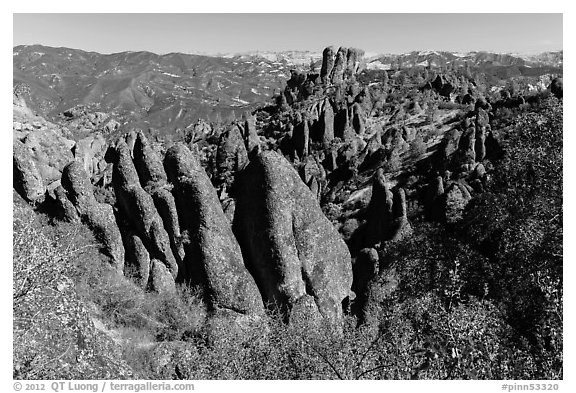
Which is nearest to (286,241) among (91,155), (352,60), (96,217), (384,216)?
(96,217)

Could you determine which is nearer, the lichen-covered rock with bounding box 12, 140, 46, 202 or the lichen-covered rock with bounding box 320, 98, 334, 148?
the lichen-covered rock with bounding box 12, 140, 46, 202

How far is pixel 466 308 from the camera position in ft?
56.6

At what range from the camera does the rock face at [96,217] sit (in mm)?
35344

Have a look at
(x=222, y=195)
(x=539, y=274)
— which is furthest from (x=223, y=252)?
(x=222, y=195)

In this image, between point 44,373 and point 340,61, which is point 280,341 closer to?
point 44,373

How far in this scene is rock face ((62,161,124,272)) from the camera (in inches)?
1391

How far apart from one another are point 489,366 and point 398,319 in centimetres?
473

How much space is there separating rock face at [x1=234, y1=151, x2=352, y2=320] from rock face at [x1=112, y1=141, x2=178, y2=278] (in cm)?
672

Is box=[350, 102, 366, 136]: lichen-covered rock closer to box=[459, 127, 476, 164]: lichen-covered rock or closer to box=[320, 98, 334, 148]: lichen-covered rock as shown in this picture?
box=[320, 98, 334, 148]: lichen-covered rock

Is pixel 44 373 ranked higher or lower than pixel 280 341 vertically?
higher

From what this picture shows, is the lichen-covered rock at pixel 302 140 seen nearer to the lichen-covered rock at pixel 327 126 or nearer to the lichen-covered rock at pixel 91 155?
the lichen-covered rock at pixel 327 126

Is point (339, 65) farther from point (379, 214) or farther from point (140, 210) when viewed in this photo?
point (140, 210)

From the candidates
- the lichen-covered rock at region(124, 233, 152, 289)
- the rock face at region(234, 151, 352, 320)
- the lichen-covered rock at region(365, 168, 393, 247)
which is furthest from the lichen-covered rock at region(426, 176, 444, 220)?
the lichen-covered rock at region(124, 233, 152, 289)

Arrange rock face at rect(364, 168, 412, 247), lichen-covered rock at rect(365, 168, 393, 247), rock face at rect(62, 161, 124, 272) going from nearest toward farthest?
rock face at rect(62, 161, 124, 272)
rock face at rect(364, 168, 412, 247)
lichen-covered rock at rect(365, 168, 393, 247)
